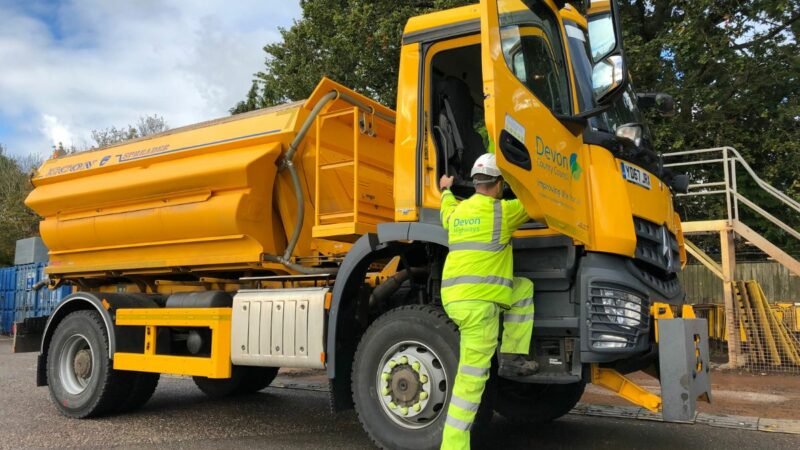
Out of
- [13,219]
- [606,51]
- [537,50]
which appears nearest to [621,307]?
[606,51]

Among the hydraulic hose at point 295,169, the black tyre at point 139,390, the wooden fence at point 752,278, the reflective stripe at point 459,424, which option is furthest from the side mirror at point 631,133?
the wooden fence at point 752,278

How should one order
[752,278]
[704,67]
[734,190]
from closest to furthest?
[734,190] < [704,67] < [752,278]

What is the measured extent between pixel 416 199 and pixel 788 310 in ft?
30.1

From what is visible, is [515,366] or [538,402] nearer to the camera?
[515,366]

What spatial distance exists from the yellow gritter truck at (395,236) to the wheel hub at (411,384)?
0.01 meters

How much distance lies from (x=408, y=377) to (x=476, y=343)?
25.7 inches

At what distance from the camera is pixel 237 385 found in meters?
7.69

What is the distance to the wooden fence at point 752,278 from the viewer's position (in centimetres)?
1350

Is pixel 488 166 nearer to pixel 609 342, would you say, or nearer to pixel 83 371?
pixel 609 342

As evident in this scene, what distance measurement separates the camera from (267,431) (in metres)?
5.78

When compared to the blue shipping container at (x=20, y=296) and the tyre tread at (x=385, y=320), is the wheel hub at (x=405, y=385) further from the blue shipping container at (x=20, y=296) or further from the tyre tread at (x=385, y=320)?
the blue shipping container at (x=20, y=296)

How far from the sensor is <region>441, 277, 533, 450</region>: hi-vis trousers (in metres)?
3.85

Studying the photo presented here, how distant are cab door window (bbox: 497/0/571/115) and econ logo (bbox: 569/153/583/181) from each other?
12.0 inches

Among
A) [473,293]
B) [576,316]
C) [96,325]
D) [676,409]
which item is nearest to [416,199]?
[473,293]
